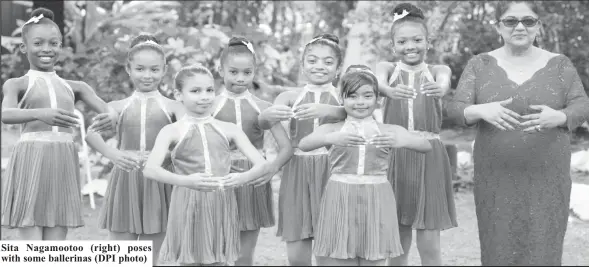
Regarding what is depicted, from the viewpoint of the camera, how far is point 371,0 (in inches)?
346

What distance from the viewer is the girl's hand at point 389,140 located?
11.7 feet

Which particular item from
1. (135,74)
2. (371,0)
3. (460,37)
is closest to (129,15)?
(371,0)

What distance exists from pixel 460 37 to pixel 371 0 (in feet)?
3.89

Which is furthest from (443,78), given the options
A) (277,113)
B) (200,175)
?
(200,175)

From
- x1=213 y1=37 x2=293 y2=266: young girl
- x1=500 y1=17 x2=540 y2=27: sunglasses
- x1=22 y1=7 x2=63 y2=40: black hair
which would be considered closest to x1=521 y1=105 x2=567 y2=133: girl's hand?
x1=500 y1=17 x2=540 y2=27: sunglasses

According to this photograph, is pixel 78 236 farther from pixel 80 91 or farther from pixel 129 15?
pixel 129 15

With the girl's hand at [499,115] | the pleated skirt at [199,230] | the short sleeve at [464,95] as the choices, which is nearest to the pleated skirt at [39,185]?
the pleated skirt at [199,230]

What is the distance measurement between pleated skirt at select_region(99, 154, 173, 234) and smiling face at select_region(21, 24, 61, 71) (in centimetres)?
72

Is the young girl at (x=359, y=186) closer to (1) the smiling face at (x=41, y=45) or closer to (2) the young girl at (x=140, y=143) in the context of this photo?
(2) the young girl at (x=140, y=143)

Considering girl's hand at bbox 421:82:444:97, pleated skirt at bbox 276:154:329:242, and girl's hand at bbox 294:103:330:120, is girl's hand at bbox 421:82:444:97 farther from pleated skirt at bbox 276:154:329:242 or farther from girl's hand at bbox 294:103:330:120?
pleated skirt at bbox 276:154:329:242

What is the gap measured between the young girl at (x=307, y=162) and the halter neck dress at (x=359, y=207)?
43 centimetres

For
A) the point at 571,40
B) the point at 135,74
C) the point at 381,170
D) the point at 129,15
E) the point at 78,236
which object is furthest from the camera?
the point at 129,15

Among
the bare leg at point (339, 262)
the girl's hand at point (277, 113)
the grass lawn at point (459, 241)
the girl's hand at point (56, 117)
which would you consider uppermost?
the girl's hand at point (277, 113)
